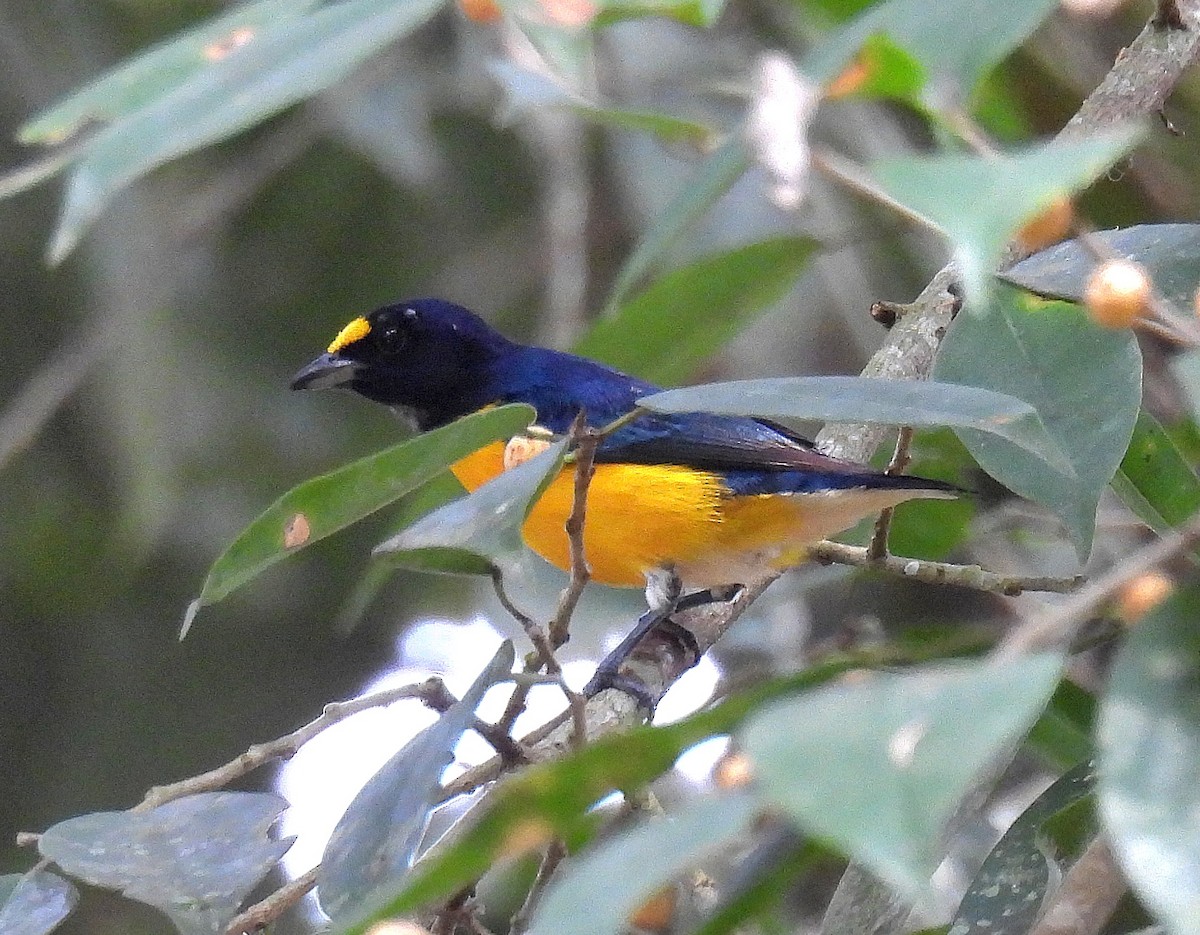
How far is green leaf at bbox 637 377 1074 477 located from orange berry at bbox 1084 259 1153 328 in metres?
0.30

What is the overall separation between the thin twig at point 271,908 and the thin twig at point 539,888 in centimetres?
26

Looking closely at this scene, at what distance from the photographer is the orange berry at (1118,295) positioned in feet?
4.27

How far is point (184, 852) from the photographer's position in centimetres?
186

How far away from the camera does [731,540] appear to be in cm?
373

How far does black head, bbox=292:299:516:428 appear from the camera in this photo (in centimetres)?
436

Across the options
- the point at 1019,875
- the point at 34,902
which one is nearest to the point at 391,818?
the point at 34,902

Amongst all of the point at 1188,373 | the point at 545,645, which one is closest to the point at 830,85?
the point at 1188,373

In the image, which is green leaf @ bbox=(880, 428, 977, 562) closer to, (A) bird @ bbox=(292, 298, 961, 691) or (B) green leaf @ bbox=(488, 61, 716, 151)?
(A) bird @ bbox=(292, 298, 961, 691)

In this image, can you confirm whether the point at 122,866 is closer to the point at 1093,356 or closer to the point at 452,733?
the point at 452,733

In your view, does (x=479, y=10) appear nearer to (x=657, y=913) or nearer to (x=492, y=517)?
(x=492, y=517)

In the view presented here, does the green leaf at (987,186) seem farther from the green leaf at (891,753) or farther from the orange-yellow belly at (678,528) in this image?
the orange-yellow belly at (678,528)

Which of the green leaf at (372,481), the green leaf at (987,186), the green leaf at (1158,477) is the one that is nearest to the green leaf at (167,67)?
the green leaf at (372,481)

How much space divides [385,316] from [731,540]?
1.22 metres

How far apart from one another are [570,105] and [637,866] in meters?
0.59
